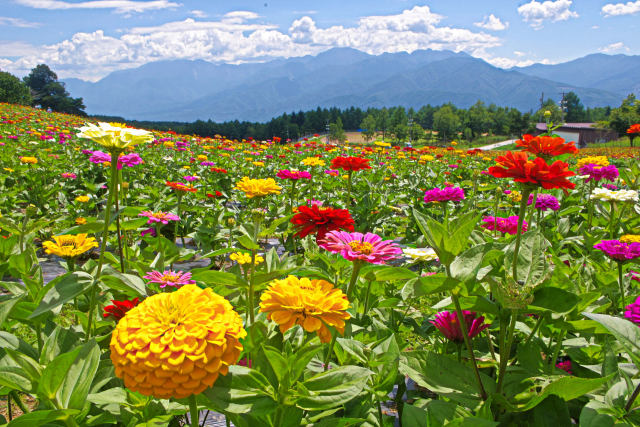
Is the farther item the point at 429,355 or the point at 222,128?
the point at 222,128

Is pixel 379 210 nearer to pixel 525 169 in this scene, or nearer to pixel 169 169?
pixel 525 169

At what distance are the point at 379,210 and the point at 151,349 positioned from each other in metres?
4.27

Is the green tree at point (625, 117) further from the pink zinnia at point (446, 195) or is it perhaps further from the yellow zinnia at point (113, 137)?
the yellow zinnia at point (113, 137)

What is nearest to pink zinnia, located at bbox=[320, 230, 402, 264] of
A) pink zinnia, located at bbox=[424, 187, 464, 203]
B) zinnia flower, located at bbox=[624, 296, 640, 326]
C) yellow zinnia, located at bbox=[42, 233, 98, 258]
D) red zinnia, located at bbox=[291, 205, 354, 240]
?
red zinnia, located at bbox=[291, 205, 354, 240]

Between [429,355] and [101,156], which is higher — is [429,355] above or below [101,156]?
below

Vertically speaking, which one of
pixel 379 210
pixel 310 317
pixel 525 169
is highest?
pixel 525 169

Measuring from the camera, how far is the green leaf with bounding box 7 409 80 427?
2.93 feet

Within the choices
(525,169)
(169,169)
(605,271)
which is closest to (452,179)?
(169,169)

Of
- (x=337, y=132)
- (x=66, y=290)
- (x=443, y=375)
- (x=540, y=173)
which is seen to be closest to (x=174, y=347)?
(x=66, y=290)

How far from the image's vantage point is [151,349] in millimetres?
791

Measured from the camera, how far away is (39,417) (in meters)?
0.90

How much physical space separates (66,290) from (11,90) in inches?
1873

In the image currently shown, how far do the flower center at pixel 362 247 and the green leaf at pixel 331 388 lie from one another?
38 centimetres

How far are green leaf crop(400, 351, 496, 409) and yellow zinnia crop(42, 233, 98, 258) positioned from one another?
54.4 inches
